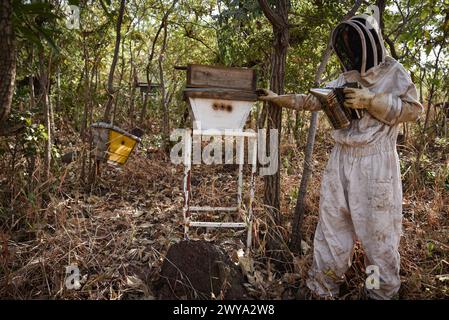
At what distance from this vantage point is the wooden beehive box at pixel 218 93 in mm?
3342

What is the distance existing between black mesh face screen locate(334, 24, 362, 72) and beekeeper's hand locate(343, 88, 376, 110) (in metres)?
0.21

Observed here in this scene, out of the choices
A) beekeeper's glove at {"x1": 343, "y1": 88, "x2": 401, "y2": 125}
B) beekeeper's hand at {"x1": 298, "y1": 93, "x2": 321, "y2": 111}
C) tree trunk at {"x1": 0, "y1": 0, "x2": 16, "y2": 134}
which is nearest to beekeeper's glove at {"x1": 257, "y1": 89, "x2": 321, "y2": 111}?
beekeeper's hand at {"x1": 298, "y1": 93, "x2": 321, "y2": 111}

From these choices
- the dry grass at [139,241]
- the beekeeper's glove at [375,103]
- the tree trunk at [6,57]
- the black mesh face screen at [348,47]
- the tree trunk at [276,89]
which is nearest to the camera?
the tree trunk at [6,57]

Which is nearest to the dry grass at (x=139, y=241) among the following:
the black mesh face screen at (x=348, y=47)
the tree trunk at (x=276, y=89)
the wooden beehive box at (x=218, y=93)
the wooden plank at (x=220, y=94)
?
the tree trunk at (x=276, y=89)

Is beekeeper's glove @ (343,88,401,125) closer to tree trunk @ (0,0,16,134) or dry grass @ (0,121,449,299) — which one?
dry grass @ (0,121,449,299)

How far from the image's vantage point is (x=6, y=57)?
2002 millimetres

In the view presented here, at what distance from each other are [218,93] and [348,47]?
1.10 m

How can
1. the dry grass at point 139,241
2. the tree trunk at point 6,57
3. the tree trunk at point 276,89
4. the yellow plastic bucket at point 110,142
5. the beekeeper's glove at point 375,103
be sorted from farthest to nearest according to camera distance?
the yellow plastic bucket at point 110,142 < the tree trunk at point 276,89 < the dry grass at point 139,241 < the beekeeper's glove at point 375,103 < the tree trunk at point 6,57

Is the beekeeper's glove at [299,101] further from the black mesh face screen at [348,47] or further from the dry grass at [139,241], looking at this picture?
the dry grass at [139,241]

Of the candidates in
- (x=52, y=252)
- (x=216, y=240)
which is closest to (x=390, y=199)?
(x=216, y=240)

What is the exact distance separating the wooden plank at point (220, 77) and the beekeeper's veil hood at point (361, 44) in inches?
34.0

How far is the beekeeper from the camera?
2.65 m

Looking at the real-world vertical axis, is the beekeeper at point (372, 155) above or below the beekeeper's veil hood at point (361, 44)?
below
